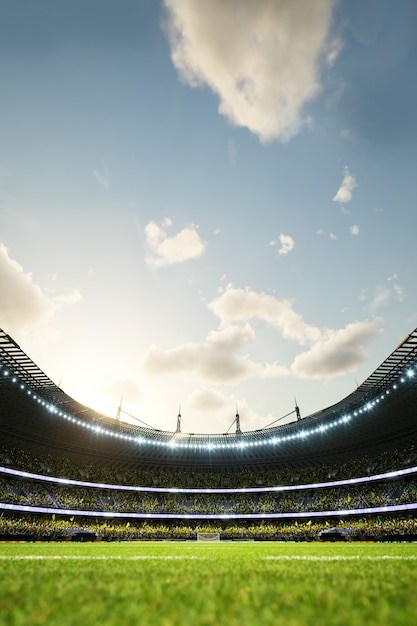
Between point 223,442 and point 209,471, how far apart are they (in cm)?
1038

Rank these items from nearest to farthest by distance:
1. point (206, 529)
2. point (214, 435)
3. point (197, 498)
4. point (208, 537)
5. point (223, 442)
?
1. point (208, 537)
2. point (206, 529)
3. point (223, 442)
4. point (214, 435)
5. point (197, 498)

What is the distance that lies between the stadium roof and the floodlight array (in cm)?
8

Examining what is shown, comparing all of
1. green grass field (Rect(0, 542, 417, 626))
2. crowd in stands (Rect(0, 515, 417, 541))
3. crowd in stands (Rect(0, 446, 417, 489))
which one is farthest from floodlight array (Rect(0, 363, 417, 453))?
green grass field (Rect(0, 542, 417, 626))

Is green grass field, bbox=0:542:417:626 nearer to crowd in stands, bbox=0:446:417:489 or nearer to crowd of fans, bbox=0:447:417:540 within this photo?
crowd of fans, bbox=0:447:417:540

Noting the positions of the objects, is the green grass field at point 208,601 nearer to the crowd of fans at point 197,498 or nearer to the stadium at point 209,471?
the stadium at point 209,471

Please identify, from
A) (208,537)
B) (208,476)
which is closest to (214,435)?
(208,476)

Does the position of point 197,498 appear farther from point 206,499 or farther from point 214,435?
point 214,435

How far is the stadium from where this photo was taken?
31.3 meters

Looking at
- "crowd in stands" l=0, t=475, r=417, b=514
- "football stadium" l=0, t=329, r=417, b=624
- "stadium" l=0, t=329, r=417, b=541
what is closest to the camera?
"football stadium" l=0, t=329, r=417, b=624

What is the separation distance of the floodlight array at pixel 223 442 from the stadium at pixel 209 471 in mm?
157

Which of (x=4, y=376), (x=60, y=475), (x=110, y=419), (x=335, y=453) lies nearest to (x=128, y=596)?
(x=4, y=376)

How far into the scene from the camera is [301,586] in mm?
2949

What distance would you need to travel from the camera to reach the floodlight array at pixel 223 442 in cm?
2901

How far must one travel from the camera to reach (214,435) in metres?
49.5
